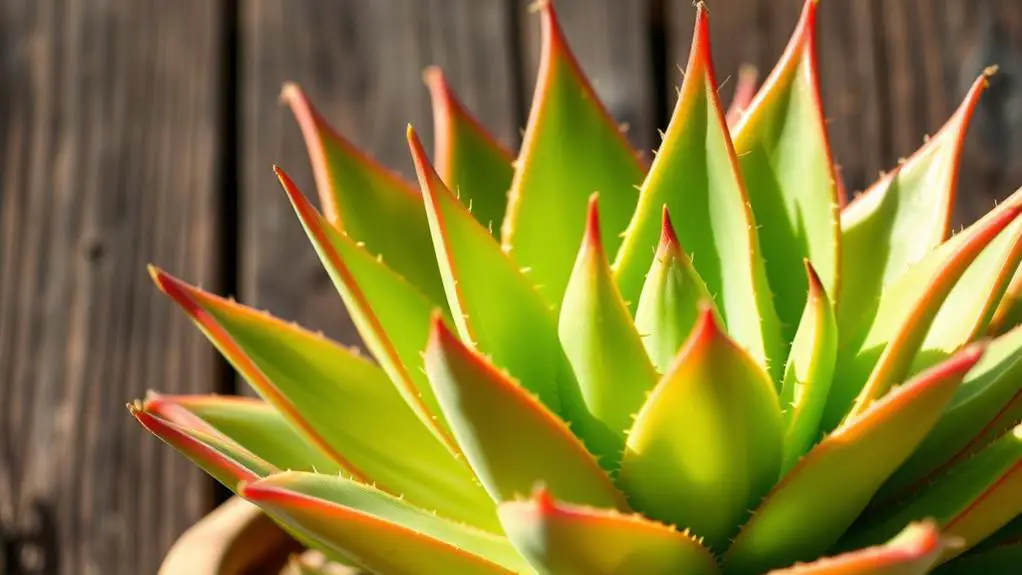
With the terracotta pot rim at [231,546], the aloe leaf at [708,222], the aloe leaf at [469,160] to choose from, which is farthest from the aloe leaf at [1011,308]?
the terracotta pot rim at [231,546]

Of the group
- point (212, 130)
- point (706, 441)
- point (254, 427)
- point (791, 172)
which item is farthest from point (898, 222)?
point (212, 130)

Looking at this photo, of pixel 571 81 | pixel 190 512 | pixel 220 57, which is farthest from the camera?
pixel 220 57

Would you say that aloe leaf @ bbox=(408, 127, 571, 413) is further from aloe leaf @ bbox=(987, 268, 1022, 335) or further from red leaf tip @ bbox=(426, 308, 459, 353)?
aloe leaf @ bbox=(987, 268, 1022, 335)

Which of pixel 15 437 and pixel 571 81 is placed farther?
pixel 15 437

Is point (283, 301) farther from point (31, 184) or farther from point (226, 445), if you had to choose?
point (226, 445)

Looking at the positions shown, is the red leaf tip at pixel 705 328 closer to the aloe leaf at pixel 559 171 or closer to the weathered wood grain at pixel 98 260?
the aloe leaf at pixel 559 171

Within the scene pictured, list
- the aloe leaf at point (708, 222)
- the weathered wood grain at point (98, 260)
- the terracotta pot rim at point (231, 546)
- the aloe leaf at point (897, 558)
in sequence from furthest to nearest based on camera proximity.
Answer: the weathered wood grain at point (98, 260) → the terracotta pot rim at point (231, 546) → the aloe leaf at point (708, 222) → the aloe leaf at point (897, 558)

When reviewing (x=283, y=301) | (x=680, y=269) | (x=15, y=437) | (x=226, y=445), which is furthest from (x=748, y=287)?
(x=15, y=437)
